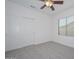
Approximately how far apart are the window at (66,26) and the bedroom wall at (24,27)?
4.00 feet

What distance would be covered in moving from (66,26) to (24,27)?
10.3 ft

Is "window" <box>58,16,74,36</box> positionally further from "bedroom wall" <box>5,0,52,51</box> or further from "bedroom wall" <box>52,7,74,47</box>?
"bedroom wall" <box>5,0,52,51</box>

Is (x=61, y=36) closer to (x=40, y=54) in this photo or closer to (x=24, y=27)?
(x=24, y=27)

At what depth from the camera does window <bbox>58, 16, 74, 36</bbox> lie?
591 cm

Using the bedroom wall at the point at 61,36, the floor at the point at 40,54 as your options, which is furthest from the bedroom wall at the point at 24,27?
the floor at the point at 40,54

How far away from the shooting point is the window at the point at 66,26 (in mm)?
5909

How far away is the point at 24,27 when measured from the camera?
19.4 ft

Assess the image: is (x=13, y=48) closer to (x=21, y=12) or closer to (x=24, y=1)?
(x=21, y=12)

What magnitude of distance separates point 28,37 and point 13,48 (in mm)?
1465

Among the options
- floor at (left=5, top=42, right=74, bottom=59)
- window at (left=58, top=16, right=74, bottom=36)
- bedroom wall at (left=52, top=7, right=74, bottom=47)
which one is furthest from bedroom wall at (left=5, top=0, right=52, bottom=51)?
window at (left=58, top=16, right=74, bottom=36)

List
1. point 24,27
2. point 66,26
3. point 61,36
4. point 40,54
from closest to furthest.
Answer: point 40,54 < point 24,27 < point 66,26 < point 61,36

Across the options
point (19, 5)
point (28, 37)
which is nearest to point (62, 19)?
point (28, 37)

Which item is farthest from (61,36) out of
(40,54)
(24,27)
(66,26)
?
(40,54)
